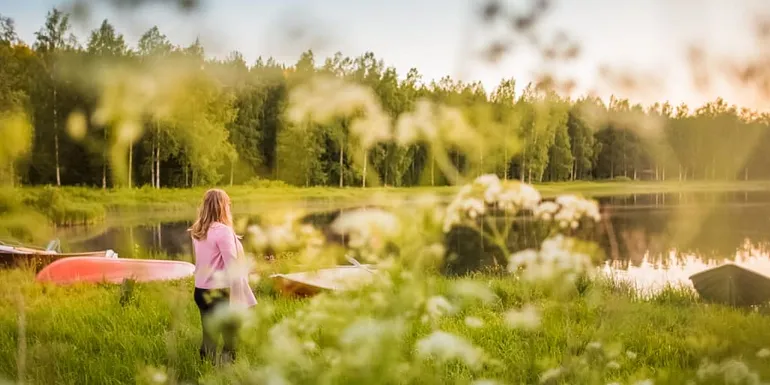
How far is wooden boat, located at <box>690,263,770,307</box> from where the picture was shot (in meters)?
4.56

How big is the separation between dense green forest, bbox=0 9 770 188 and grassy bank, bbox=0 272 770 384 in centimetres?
59

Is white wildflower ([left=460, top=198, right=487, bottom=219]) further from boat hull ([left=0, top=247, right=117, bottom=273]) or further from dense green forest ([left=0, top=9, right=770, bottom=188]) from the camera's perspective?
boat hull ([left=0, top=247, right=117, bottom=273])


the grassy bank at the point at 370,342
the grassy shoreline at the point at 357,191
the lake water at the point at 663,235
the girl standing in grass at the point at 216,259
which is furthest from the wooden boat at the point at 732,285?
the girl standing in grass at the point at 216,259

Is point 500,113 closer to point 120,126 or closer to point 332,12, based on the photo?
point 332,12

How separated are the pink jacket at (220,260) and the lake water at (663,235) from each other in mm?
1430

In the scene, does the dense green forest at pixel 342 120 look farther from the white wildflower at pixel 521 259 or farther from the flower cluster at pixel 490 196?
the white wildflower at pixel 521 259

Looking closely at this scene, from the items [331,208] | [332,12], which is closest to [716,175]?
[332,12]

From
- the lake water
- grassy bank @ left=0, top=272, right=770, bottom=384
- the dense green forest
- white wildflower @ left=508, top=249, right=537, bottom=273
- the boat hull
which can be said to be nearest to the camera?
grassy bank @ left=0, top=272, right=770, bottom=384

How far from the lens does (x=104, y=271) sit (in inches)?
243

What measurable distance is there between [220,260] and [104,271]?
3.50 meters

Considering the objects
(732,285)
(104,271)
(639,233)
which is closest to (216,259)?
(104,271)

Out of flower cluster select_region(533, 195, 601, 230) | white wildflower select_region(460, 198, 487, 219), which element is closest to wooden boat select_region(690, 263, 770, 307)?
flower cluster select_region(533, 195, 601, 230)

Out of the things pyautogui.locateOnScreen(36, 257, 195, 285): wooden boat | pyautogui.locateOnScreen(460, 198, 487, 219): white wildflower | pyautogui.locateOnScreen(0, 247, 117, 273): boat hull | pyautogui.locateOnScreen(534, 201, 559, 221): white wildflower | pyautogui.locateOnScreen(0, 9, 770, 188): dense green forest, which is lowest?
pyautogui.locateOnScreen(36, 257, 195, 285): wooden boat

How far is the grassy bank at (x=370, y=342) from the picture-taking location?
171 centimetres
